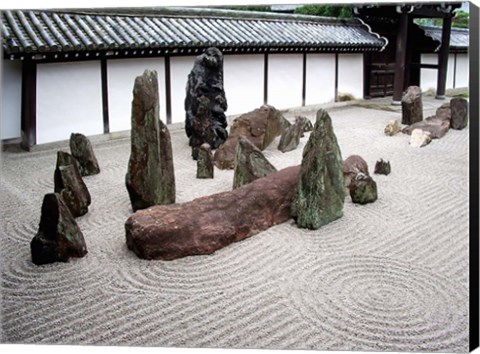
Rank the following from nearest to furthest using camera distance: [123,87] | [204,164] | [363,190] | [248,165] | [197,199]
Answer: [197,199], [363,190], [248,165], [204,164], [123,87]

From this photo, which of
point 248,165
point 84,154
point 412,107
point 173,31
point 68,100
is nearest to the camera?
point 248,165

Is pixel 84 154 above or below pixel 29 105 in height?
below

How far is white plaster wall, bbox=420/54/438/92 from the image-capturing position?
23.9ft

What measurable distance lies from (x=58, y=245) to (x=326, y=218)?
2.24 m

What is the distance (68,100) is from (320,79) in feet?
11.3

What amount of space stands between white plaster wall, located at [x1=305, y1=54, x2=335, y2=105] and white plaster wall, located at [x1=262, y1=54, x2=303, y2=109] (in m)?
0.14

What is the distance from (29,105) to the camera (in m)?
6.16

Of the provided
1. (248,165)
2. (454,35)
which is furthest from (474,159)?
(454,35)

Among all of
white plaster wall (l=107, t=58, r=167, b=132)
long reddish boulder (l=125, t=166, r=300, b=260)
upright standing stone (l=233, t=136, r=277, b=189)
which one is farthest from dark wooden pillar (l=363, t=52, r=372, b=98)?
long reddish boulder (l=125, t=166, r=300, b=260)

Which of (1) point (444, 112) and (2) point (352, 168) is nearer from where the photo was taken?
(2) point (352, 168)

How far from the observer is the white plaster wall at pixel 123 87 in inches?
276

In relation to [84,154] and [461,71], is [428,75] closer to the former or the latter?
[461,71]

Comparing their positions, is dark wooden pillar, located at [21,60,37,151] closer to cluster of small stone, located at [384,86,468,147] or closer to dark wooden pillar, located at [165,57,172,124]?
dark wooden pillar, located at [165,57,172,124]

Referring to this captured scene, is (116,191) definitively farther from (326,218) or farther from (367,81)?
(367,81)
